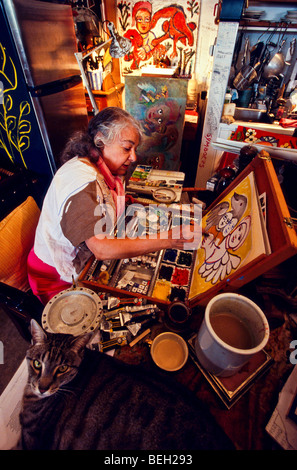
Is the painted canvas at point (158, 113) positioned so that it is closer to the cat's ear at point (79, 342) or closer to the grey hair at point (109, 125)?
the grey hair at point (109, 125)

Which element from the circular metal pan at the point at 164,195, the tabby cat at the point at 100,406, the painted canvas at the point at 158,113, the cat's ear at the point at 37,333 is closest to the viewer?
the tabby cat at the point at 100,406

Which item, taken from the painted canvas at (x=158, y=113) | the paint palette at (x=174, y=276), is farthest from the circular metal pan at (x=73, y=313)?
the painted canvas at (x=158, y=113)

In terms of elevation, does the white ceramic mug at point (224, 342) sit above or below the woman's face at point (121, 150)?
below

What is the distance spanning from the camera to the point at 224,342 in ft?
2.72

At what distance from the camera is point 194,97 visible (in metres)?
5.14

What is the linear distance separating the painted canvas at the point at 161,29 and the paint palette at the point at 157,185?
4141 millimetres

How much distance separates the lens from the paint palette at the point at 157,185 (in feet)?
6.68

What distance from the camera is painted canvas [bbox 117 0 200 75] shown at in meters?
4.71

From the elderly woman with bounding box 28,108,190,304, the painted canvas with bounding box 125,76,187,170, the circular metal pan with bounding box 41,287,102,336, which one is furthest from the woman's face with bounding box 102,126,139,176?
the painted canvas with bounding box 125,76,187,170

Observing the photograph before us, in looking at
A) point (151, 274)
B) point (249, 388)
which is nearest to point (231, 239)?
point (151, 274)

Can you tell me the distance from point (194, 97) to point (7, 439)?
597cm

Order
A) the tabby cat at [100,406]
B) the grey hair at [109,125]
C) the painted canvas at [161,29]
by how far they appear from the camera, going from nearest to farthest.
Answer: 1. the tabby cat at [100,406]
2. the grey hair at [109,125]
3. the painted canvas at [161,29]

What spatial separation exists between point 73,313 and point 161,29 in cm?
617
